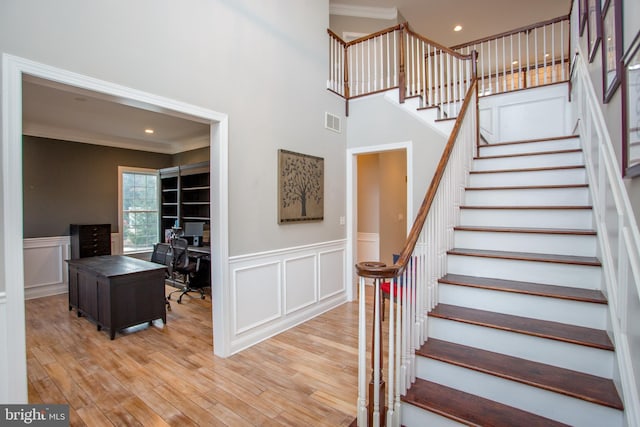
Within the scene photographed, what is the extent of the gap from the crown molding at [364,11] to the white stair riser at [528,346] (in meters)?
5.74

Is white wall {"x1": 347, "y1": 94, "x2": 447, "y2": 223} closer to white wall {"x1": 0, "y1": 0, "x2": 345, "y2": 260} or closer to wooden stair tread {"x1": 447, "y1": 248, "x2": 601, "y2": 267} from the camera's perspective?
white wall {"x1": 0, "y1": 0, "x2": 345, "y2": 260}

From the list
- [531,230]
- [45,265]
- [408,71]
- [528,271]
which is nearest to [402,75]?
[408,71]

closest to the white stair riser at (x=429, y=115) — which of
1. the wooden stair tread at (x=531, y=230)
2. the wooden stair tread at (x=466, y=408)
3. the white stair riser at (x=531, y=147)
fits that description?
the white stair riser at (x=531, y=147)

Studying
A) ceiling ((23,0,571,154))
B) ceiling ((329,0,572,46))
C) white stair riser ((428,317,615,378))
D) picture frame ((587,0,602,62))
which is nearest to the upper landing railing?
ceiling ((329,0,572,46))

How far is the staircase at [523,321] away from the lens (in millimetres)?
1575

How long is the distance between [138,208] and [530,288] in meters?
7.08

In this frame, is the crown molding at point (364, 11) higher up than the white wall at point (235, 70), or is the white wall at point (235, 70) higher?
the crown molding at point (364, 11)

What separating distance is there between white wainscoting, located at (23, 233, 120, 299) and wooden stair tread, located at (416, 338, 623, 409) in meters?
6.03

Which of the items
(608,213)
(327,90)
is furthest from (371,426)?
(327,90)

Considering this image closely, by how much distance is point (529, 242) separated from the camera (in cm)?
242

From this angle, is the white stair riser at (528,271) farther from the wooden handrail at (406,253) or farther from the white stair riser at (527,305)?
the wooden handrail at (406,253)

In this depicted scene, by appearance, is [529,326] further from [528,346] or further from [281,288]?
[281,288]

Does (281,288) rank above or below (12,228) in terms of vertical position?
below

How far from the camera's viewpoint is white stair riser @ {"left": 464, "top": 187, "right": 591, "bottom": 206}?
2547 millimetres
